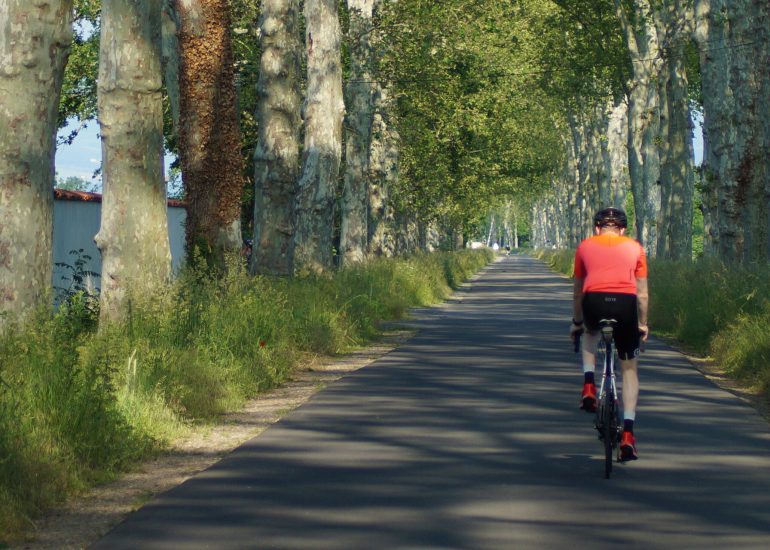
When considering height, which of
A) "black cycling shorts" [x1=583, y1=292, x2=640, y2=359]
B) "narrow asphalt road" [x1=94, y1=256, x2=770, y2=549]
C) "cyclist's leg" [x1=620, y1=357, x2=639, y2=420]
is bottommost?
"narrow asphalt road" [x1=94, y1=256, x2=770, y2=549]

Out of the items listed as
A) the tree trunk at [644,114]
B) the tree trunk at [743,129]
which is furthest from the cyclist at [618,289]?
the tree trunk at [644,114]

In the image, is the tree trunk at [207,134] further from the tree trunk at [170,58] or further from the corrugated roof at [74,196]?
the corrugated roof at [74,196]

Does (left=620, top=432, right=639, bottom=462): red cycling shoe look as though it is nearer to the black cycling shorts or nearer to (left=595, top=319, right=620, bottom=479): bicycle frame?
(left=595, top=319, right=620, bottom=479): bicycle frame

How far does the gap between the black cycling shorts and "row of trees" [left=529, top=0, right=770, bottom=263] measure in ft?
62.7

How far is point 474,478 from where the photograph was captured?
1031 cm

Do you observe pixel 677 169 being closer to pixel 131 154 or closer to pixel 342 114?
pixel 342 114

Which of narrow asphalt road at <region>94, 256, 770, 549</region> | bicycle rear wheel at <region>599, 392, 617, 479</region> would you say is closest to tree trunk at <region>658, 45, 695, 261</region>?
narrow asphalt road at <region>94, 256, 770, 549</region>

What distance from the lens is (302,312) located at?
21266 mm

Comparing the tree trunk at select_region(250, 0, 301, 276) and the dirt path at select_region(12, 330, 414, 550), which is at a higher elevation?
the tree trunk at select_region(250, 0, 301, 276)

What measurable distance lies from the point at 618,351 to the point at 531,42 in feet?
171

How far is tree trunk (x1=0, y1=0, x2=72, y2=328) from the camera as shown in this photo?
499 inches

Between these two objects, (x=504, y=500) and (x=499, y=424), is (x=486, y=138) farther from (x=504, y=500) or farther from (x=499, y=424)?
(x=504, y=500)

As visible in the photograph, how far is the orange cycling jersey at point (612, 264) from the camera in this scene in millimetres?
11078

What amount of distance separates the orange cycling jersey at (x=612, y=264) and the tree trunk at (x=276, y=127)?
13.5 m
